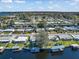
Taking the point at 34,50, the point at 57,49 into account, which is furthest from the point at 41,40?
the point at 57,49

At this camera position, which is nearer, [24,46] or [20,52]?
[20,52]

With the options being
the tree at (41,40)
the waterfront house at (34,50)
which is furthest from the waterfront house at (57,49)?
the waterfront house at (34,50)

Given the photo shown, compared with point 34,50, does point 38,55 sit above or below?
below

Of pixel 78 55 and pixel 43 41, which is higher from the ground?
pixel 43 41

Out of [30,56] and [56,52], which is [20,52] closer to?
[30,56]

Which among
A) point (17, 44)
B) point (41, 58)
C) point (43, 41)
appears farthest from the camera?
point (17, 44)

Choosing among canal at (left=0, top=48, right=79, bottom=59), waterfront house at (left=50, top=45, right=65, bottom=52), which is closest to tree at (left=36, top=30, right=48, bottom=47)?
waterfront house at (left=50, top=45, right=65, bottom=52)

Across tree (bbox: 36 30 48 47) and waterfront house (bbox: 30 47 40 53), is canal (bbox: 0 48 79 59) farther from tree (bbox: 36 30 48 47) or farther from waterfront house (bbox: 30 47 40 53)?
tree (bbox: 36 30 48 47)

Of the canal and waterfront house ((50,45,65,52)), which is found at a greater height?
waterfront house ((50,45,65,52))

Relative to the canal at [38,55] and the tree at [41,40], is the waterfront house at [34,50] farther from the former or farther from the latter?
the tree at [41,40]

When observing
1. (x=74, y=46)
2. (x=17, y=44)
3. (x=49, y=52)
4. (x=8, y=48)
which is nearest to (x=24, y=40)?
(x=17, y=44)

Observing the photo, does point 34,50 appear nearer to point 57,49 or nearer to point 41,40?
point 41,40
